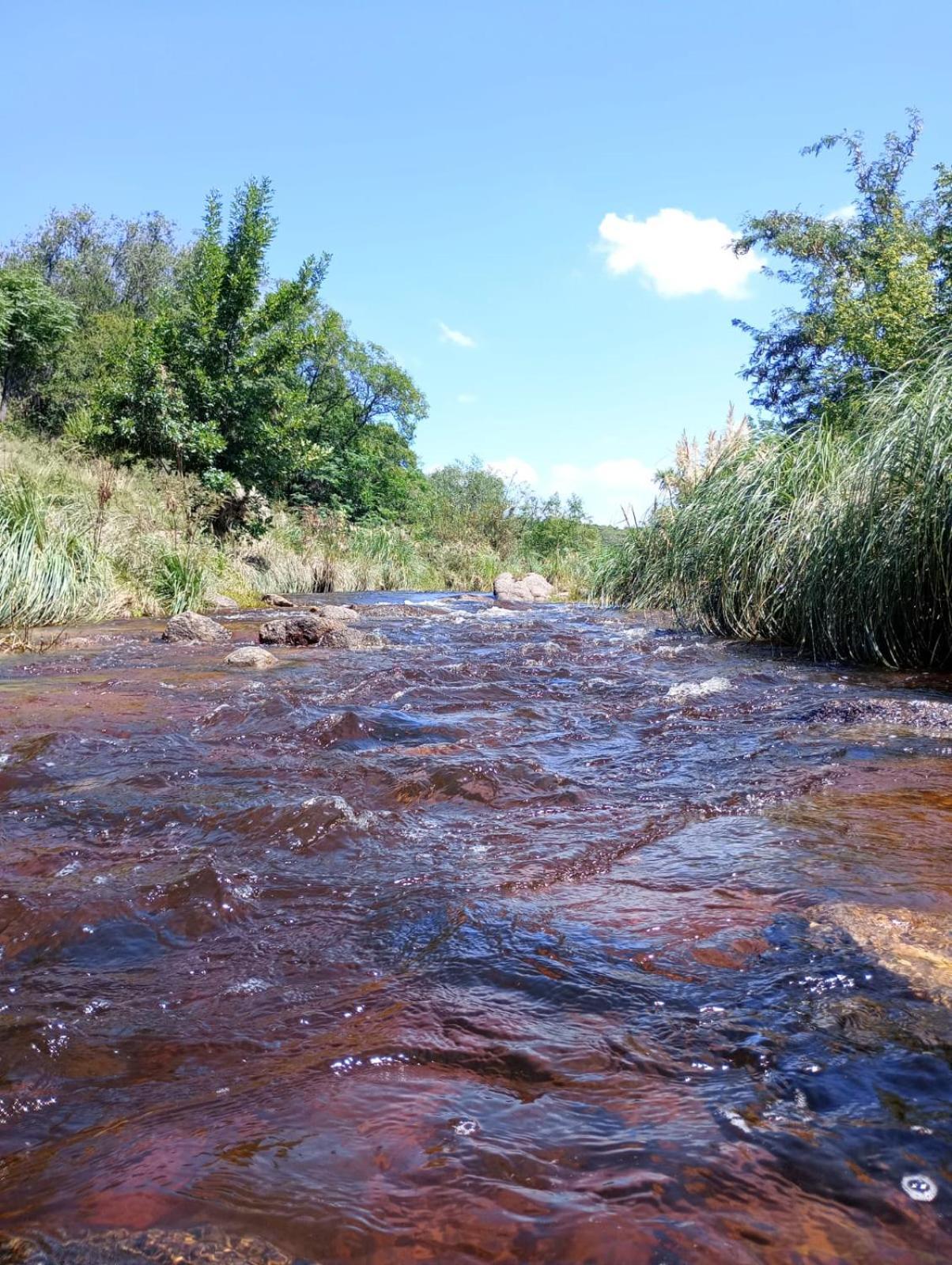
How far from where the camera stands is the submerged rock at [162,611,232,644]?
760 cm

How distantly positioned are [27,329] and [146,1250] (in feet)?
93.2

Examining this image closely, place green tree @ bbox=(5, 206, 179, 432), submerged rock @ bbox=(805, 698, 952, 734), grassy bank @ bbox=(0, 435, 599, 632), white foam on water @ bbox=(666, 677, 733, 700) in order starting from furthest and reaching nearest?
green tree @ bbox=(5, 206, 179, 432) → grassy bank @ bbox=(0, 435, 599, 632) → white foam on water @ bbox=(666, 677, 733, 700) → submerged rock @ bbox=(805, 698, 952, 734)

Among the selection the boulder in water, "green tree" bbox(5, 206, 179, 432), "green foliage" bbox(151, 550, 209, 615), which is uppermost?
"green tree" bbox(5, 206, 179, 432)

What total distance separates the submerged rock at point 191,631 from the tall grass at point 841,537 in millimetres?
5010

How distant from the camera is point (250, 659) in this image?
6297 millimetres

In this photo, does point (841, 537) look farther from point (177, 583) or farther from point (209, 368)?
point (209, 368)

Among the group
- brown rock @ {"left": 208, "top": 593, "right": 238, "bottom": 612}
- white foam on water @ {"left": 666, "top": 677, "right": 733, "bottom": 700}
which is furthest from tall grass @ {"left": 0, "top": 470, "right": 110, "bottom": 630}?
white foam on water @ {"left": 666, "top": 677, "right": 733, "bottom": 700}

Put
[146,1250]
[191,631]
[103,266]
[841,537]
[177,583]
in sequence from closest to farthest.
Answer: [146,1250] < [841,537] < [191,631] < [177,583] < [103,266]

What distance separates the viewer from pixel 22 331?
79.0 ft

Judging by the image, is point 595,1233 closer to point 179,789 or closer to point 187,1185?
point 187,1185

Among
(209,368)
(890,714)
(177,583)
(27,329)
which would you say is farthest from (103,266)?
(890,714)

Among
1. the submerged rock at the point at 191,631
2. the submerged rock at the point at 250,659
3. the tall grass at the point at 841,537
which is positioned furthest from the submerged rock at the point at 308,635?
the tall grass at the point at 841,537

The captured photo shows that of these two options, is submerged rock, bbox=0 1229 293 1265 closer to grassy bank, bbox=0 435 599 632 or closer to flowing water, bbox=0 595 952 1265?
flowing water, bbox=0 595 952 1265

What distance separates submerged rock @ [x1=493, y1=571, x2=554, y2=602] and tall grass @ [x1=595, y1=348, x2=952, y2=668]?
7.98 meters
